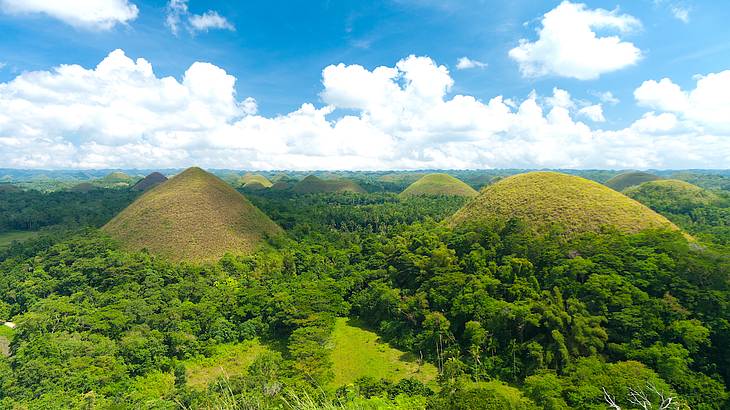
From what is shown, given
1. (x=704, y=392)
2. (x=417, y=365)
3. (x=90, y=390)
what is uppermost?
(x=704, y=392)

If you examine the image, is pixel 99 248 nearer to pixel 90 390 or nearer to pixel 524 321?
pixel 90 390

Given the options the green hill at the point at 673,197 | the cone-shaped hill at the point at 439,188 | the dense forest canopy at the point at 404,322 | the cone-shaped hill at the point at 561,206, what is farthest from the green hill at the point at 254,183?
the green hill at the point at 673,197

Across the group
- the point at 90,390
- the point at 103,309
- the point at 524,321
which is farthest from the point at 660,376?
the point at 103,309

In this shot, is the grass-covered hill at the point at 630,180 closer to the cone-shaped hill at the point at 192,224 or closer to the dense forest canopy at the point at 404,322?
the dense forest canopy at the point at 404,322

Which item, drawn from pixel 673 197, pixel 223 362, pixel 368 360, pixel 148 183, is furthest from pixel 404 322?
pixel 148 183

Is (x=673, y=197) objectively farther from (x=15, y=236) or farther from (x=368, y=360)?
(x=15, y=236)

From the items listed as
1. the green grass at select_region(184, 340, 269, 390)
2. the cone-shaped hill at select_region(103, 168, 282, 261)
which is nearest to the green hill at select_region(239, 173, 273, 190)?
the cone-shaped hill at select_region(103, 168, 282, 261)
